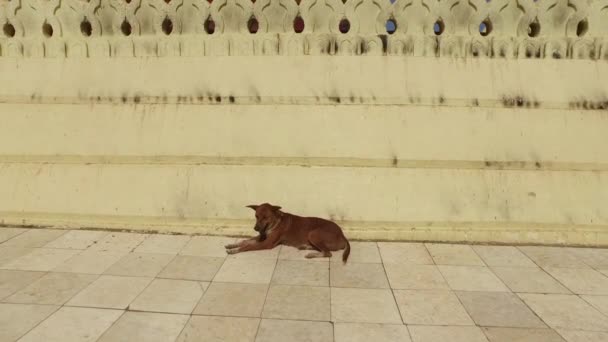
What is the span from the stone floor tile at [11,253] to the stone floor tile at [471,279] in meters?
5.30

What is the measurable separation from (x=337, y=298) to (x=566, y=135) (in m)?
4.64

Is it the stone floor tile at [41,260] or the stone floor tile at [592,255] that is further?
the stone floor tile at [592,255]

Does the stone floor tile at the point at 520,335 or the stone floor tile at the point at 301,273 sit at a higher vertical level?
the stone floor tile at the point at 301,273

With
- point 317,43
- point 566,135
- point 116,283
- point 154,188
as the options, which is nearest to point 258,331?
point 116,283

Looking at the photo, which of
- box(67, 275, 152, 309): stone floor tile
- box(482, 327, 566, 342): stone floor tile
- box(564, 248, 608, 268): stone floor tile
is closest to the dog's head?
box(67, 275, 152, 309): stone floor tile

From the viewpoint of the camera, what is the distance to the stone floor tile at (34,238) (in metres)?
4.84

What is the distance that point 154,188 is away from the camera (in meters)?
5.57

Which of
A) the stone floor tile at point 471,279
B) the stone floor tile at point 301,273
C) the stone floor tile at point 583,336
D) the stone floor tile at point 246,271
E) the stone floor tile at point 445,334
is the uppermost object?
the stone floor tile at point 246,271

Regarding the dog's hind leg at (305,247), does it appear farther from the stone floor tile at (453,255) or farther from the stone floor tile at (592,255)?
the stone floor tile at (592,255)

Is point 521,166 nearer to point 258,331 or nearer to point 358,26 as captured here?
point 358,26

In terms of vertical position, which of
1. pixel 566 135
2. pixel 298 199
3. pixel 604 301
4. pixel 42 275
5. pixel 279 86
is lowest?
pixel 604 301

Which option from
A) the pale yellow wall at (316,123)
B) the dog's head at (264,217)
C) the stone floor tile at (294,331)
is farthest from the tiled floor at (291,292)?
the pale yellow wall at (316,123)

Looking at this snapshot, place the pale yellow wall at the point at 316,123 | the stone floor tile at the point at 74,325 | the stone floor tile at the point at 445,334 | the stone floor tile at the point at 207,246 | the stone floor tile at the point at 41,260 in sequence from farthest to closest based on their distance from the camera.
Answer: the pale yellow wall at the point at 316,123, the stone floor tile at the point at 207,246, the stone floor tile at the point at 41,260, the stone floor tile at the point at 445,334, the stone floor tile at the point at 74,325

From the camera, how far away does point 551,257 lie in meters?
4.77
